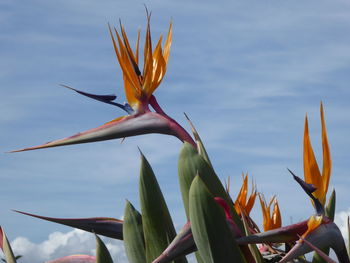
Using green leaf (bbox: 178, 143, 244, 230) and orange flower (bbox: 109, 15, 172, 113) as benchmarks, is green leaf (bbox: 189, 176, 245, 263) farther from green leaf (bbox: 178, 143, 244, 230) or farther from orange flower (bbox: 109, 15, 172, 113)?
orange flower (bbox: 109, 15, 172, 113)

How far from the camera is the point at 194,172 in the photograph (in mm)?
1482

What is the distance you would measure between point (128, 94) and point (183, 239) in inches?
25.8

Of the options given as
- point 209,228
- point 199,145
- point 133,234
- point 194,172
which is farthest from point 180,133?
point 209,228

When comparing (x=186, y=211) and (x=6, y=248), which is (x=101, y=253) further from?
(x=6, y=248)

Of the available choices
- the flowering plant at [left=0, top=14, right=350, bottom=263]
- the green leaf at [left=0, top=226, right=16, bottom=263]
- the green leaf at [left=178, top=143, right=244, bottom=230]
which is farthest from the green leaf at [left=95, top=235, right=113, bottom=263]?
the green leaf at [left=0, top=226, right=16, bottom=263]

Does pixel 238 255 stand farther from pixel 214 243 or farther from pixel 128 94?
pixel 128 94

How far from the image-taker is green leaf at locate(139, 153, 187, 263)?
1.64 m

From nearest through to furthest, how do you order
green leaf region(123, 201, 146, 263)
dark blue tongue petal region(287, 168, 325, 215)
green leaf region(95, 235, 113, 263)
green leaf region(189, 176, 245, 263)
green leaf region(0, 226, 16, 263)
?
green leaf region(189, 176, 245, 263), dark blue tongue petal region(287, 168, 325, 215), green leaf region(95, 235, 113, 263), green leaf region(123, 201, 146, 263), green leaf region(0, 226, 16, 263)

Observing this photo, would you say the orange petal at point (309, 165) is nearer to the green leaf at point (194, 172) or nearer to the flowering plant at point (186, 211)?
the flowering plant at point (186, 211)

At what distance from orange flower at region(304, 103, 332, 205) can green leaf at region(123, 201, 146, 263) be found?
538 millimetres

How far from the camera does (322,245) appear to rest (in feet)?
4.31

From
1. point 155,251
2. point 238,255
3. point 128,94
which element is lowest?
point 155,251

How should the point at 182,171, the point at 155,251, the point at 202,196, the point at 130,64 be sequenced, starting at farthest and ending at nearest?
1. the point at 130,64
2. the point at 155,251
3. the point at 182,171
4. the point at 202,196

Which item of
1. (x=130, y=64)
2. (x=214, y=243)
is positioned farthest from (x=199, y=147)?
(x=214, y=243)
